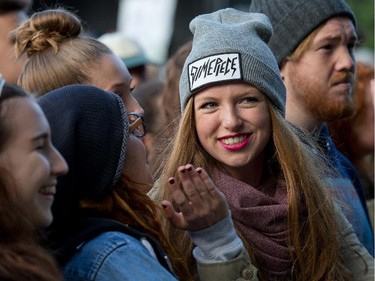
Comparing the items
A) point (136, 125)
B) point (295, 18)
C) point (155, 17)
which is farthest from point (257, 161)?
point (155, 17)

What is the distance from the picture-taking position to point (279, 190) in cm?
398

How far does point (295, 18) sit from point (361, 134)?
1026 mm

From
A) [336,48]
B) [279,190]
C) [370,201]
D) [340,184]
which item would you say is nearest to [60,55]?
[279,190]

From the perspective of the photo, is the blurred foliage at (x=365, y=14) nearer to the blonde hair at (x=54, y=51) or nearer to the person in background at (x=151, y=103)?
the person in background at (x=151, y=103)

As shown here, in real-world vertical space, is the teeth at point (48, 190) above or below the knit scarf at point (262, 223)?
above

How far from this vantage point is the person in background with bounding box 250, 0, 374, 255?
17.0 ft

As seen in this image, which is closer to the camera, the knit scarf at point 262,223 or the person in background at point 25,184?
the person in background at point 25,184

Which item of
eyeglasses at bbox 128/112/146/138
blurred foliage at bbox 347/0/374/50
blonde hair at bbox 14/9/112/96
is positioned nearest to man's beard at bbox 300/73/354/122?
blonde hair at bbox 14/9/112/96

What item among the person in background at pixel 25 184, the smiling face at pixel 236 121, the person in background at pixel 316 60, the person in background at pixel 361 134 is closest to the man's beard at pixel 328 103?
the person in background at pixel 316 60

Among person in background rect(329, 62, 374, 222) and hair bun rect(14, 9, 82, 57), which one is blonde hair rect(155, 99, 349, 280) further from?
person in background rect(329, 62, 374, 222)

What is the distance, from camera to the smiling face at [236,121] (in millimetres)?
3871

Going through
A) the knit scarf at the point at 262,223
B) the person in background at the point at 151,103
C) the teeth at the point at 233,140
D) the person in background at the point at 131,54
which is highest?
the teeth at the point at 233,140

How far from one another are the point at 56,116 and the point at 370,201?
350cm

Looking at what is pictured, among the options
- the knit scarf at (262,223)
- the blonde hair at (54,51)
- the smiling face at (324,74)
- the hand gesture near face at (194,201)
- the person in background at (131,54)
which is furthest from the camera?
the person in background at (131,54)
